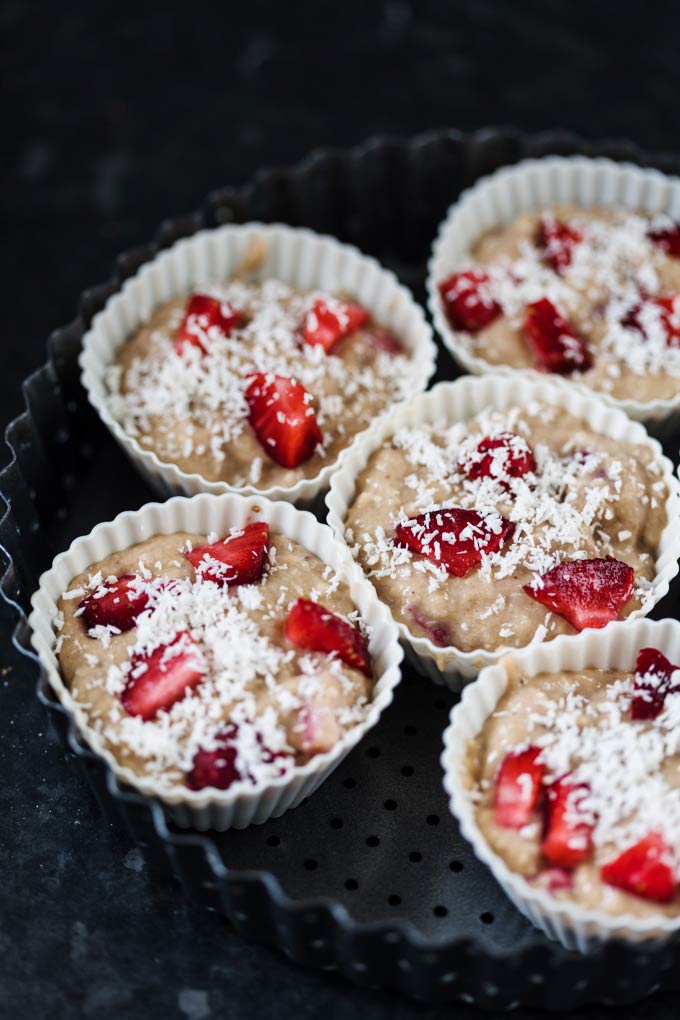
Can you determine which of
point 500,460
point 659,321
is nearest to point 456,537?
point 500,460

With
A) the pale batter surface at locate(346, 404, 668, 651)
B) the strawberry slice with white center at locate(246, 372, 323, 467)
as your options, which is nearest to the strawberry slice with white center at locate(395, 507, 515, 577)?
the pale batter surface at locate(346, 404, 668, 651)

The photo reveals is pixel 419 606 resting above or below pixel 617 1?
below

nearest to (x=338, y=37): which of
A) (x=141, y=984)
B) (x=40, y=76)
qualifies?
(x=40, y=76)

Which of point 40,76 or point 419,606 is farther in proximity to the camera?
point 40,76

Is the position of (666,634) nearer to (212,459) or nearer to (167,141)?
(212,459)

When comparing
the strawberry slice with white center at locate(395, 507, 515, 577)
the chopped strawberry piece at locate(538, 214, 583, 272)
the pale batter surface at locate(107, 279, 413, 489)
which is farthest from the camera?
the chopped strawberry piece at locate(538, 214, 583, 272)

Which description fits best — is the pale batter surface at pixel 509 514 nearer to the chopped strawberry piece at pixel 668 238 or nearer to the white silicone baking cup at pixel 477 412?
the white silicone baking cup at pixel 477 412

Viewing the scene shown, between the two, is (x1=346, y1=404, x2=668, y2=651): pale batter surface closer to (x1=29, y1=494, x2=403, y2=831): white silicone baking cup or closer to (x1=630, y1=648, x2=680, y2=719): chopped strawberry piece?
(x1=29, y1=494, x2=403, y2=831): white silicone baking cup
